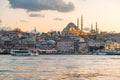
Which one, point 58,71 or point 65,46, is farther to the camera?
point 65,46

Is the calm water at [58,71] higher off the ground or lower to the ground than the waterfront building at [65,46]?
lower

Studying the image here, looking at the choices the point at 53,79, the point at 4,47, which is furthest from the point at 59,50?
the point at 53,79

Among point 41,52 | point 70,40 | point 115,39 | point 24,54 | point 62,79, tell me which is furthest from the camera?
point 115,39

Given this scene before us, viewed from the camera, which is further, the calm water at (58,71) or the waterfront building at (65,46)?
the waterfront building at (65,46)

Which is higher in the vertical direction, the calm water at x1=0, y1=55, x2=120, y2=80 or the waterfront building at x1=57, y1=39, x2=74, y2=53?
the waterfront building at x1=57, y1=39, x2=74, y2=53

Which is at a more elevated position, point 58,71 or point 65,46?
point 65,46

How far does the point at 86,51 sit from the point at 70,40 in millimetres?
11199

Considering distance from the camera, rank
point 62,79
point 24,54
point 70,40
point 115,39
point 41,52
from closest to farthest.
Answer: point 62,79
point 24,54
point 41,52
point 70,40
point 115,39

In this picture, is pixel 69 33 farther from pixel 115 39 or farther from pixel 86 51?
pixel 86 51

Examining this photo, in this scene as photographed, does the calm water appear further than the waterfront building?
No

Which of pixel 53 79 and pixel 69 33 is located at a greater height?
pixel 69 33

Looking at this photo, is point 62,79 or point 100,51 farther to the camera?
point 100,51

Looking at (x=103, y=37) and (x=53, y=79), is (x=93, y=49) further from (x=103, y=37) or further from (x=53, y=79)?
(x=53, y=79)

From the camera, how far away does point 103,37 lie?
579 feet
